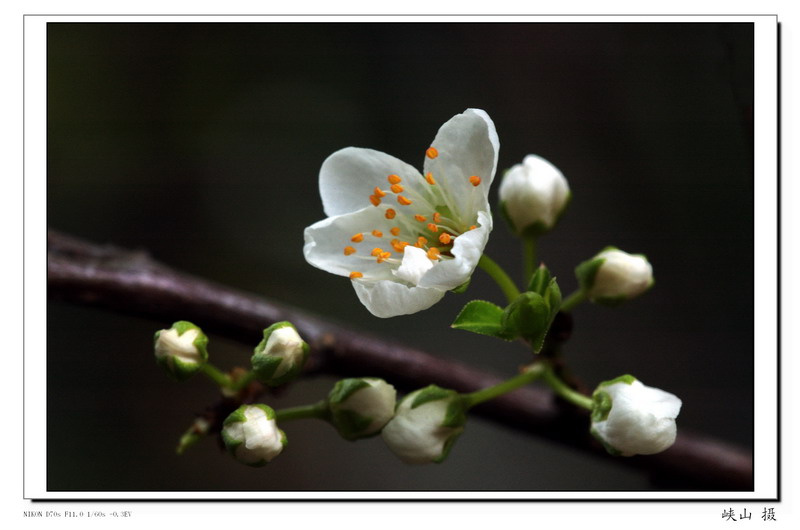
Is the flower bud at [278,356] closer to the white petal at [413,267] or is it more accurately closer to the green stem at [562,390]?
the white petal at [413,267]

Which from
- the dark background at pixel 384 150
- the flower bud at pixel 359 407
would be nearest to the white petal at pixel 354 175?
the flower bud at pixel 359 407

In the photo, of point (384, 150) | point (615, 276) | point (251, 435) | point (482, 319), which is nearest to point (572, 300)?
point (615, 276)

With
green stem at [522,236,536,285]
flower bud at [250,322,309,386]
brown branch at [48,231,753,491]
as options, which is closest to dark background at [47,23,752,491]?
brown branch at [48,231,753,491]

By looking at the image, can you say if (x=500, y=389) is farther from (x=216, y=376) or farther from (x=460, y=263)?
(x=216, y=376)

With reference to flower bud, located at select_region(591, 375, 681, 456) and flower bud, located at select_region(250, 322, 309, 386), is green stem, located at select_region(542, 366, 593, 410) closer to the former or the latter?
flower bud, located at select_region(591, 375, 681, 456)

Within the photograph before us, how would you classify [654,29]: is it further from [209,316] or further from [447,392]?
[209,316]
